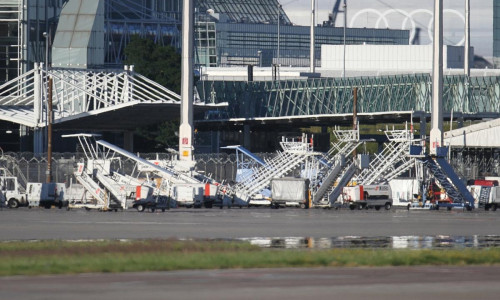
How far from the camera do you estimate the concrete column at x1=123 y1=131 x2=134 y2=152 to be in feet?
448

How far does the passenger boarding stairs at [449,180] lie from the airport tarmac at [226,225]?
14707mm

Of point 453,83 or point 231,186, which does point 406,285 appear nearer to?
point 231,186

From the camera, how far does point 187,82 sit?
98500mm

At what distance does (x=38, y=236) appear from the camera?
49500mm

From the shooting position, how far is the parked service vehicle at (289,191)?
9006 centimetres

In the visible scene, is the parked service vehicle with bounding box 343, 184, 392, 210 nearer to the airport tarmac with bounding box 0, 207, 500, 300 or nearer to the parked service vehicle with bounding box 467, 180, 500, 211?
the parked service vehicle with bounding box 467, 180, 500, 211

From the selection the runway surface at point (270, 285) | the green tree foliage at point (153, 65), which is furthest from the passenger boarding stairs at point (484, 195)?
the runway surface at point (270, 285)

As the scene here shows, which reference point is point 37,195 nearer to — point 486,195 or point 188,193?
point 188,193

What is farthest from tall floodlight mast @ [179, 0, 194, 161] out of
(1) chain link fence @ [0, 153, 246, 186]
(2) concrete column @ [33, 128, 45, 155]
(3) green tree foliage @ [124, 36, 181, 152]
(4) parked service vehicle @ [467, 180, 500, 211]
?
(3) green tree foliage @ [124, 36, 181, 152]

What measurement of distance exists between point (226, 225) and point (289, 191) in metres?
31.5

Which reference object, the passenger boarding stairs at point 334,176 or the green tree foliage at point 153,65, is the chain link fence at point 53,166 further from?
the green tree foliage at point 153,65

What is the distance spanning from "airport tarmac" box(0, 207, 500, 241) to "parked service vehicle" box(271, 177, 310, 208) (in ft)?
51.8

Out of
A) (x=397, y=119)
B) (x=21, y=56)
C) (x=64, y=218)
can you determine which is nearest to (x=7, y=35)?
(x=21, y=56)

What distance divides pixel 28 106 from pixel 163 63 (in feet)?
69.6
